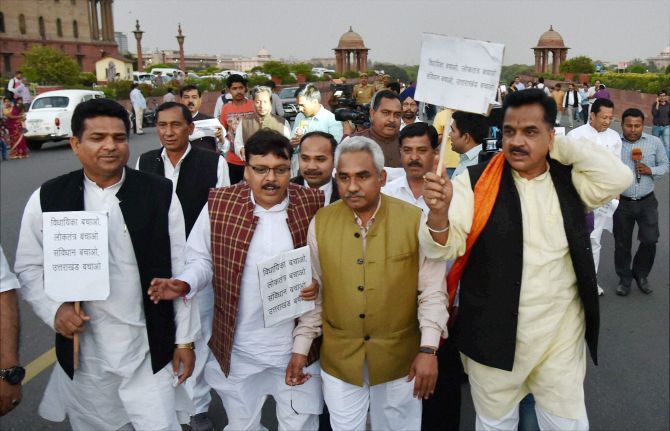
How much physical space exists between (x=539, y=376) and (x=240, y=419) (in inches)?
59.0

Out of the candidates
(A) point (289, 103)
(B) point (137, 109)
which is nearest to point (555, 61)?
(A) point (289, 103)

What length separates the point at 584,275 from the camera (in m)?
2.53

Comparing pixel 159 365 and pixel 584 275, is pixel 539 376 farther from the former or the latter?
pixel 159 365

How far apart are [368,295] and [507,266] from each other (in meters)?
0.63

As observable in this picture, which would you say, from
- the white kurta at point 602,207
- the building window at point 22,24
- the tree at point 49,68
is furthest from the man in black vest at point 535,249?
the building window at point 22,24

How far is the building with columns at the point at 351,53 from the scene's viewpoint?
7038cm

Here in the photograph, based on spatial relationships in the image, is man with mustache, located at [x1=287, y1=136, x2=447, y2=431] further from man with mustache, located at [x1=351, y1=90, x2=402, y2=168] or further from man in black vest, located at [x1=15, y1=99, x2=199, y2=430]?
man with mustache, located at [x1=351, y1=90, x2=402, y2=168]

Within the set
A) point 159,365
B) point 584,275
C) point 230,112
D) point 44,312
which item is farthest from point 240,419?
point 230,112

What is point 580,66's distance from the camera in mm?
44000

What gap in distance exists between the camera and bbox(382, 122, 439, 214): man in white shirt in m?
3.72

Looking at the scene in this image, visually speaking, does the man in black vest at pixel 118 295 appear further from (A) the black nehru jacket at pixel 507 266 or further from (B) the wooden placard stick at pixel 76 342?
(A) the black nehru jacket at pixel 507 266

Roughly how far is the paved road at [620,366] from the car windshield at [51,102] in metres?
12.9

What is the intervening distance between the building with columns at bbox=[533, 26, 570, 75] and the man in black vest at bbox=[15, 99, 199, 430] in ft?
171

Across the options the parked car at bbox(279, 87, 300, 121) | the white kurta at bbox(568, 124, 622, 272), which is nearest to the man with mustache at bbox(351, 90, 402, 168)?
the white kurta at bbox(568, 124, 622, 272)
